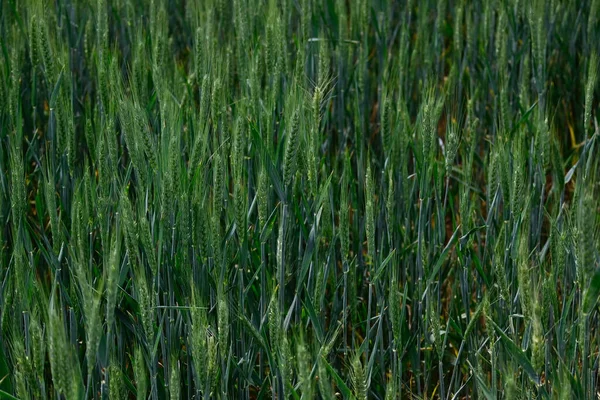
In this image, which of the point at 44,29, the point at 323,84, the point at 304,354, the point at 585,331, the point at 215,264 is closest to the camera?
the point at 304,354

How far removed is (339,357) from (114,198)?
647mm

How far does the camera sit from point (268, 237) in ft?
6.52

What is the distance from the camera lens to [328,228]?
2.00 metres

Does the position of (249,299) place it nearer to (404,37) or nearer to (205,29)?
(205,29)

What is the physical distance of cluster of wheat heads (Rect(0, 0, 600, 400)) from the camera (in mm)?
1601

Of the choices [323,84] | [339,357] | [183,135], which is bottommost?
[339,357]

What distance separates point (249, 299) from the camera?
197 cm

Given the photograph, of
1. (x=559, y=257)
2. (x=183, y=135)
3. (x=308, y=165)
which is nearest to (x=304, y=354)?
(x=308, y=165)

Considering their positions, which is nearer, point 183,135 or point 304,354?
point 304,354

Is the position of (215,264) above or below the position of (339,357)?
above

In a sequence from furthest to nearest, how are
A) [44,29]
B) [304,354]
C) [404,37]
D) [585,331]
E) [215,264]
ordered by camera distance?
1. [404,37]
2. [44,29]
3. [215,264]
4. [585,331]
5. [304,354]

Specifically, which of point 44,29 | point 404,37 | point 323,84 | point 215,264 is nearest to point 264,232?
point 215,264

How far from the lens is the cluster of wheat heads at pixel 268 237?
1.60m

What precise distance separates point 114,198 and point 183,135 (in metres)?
0.31
